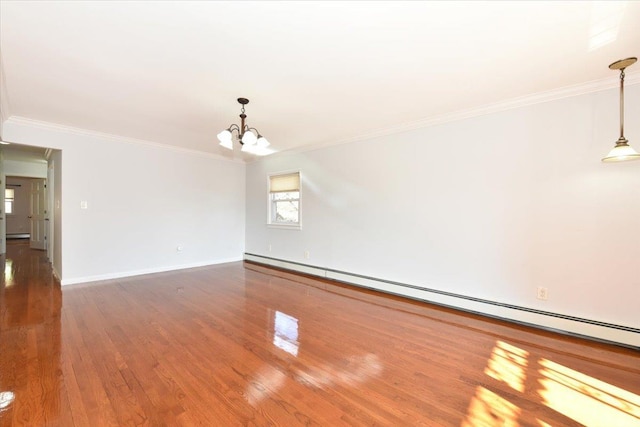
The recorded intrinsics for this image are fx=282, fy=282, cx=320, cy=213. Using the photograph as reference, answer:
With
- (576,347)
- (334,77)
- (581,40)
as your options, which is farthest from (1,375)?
(581,40)

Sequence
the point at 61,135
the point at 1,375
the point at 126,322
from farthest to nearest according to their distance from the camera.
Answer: the point at 61,135 → the point at 126,322 → the point at 1,375

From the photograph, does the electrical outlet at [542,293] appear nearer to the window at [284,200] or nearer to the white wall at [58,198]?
the window at [284,200]


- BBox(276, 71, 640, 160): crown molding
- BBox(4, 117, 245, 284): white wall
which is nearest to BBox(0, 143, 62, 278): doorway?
BBox(4, 117, 245, 284): white wall

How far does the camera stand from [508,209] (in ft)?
10.2

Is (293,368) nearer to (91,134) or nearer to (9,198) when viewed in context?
(91,134)

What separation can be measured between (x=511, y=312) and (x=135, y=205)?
19.1ft

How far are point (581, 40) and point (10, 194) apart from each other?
15.4 meters

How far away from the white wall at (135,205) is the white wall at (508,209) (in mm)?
2956

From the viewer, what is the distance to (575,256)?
9.00 feet

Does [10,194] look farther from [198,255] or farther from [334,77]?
[334,77]

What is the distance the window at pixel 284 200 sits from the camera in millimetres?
5516

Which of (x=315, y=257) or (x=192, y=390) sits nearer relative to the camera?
(x=192, y=390)

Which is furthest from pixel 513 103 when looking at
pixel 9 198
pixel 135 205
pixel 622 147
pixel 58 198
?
pixel 9 198

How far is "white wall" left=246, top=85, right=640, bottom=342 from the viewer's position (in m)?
2.59
